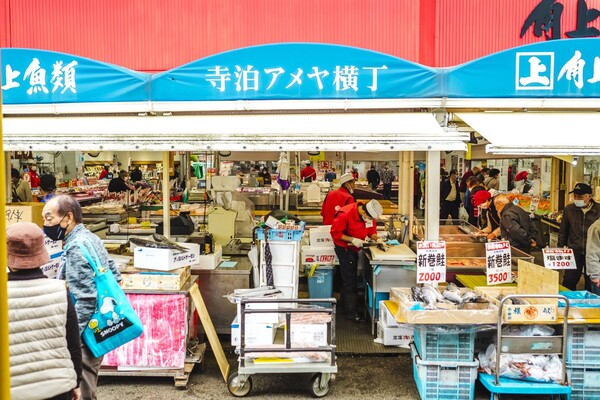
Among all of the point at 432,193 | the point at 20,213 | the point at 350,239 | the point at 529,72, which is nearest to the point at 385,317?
the point at 350,239

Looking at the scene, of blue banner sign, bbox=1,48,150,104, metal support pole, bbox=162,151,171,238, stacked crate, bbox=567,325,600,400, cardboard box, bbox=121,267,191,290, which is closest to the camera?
stacked crate, bbox=567,325,600,400

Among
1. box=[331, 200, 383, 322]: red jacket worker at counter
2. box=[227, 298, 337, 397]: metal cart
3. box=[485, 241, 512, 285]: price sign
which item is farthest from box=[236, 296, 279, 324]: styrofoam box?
box=[485, 241, 512, 285]: price sign

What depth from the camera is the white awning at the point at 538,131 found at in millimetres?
5371

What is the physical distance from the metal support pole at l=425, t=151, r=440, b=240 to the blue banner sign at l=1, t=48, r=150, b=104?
3.76 metres

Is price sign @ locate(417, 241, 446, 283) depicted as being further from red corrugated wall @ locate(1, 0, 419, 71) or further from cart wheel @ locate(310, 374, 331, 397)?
red corrugated wall @ locate(1, 0, 419, 71)

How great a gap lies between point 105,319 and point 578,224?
6512 mm

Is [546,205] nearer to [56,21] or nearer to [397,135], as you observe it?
[397,135]

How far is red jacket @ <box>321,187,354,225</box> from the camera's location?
8.42m

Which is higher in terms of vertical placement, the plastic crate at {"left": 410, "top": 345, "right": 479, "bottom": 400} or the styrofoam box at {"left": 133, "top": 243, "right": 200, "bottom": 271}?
the styrofoam box at {"left": 133, "top": 243, "right": 200, "bottom": 271}

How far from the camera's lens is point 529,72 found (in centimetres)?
687

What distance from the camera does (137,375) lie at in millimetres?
5680

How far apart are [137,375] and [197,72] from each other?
12.5 ft

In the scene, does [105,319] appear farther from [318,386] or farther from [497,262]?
[497,262]

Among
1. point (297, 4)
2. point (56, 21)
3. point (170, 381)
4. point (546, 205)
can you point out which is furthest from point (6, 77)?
point (546, 205)
